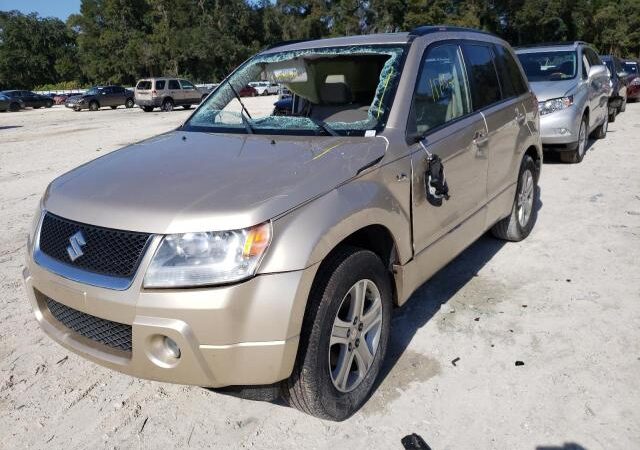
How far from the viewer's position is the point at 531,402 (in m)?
2.77

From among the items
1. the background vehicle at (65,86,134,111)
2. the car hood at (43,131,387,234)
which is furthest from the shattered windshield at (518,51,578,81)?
the background vehicle at (65,86,134,111)

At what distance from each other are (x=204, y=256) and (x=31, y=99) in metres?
44.3

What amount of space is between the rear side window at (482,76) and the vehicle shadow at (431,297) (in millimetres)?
1372

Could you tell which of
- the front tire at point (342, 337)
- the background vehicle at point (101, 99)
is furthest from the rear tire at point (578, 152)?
the background vehicle at point (101, 99)

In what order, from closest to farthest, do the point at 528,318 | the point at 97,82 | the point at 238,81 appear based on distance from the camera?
the point at 528,318 < the point at 238,81 < the point at 97,82

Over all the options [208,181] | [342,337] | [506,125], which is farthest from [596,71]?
[208,181]

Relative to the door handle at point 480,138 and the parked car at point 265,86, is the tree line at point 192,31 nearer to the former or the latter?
the parked car at point 265,86

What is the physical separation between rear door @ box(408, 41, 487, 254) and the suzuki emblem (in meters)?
1.72

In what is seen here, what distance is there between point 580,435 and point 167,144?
2742 mm

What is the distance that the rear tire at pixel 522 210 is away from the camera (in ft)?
15.9

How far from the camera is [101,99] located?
116 feet

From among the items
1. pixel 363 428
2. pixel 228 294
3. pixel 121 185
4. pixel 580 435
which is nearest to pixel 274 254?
pixel 228 294

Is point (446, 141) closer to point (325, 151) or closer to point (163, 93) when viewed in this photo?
point (325, 151)

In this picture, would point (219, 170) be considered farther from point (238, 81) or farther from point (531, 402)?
point (531, 402)
